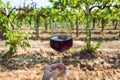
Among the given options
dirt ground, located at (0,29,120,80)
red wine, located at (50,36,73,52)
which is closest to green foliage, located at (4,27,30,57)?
dirt ground, located at (0,29,120,80)

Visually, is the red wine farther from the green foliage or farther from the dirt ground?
the green foliage

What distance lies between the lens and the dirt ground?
20.1ft

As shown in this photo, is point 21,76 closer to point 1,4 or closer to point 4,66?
A: point 4,66

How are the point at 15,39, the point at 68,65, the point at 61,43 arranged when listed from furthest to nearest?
the point at 15,39
the point at 68,65
the point at 61,43

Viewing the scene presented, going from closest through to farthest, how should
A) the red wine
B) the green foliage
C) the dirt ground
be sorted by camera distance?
the red wine, the dirt ground, the green foliage

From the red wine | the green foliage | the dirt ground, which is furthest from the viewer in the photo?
the green foliage

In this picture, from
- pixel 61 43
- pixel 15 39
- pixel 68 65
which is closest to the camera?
pixel 61 43

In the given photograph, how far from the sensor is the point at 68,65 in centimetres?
688

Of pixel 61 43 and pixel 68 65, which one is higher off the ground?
pixel 61 43

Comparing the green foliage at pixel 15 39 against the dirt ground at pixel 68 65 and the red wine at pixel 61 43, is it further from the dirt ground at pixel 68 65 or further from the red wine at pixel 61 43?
the red wine at pixel 61 43

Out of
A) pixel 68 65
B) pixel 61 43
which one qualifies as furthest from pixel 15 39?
pixel 61 43

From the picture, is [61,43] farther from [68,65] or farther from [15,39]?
[15,39]

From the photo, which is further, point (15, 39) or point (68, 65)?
point (15, 39)

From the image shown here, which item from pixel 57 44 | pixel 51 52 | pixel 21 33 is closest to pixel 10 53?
pixel 21 33
